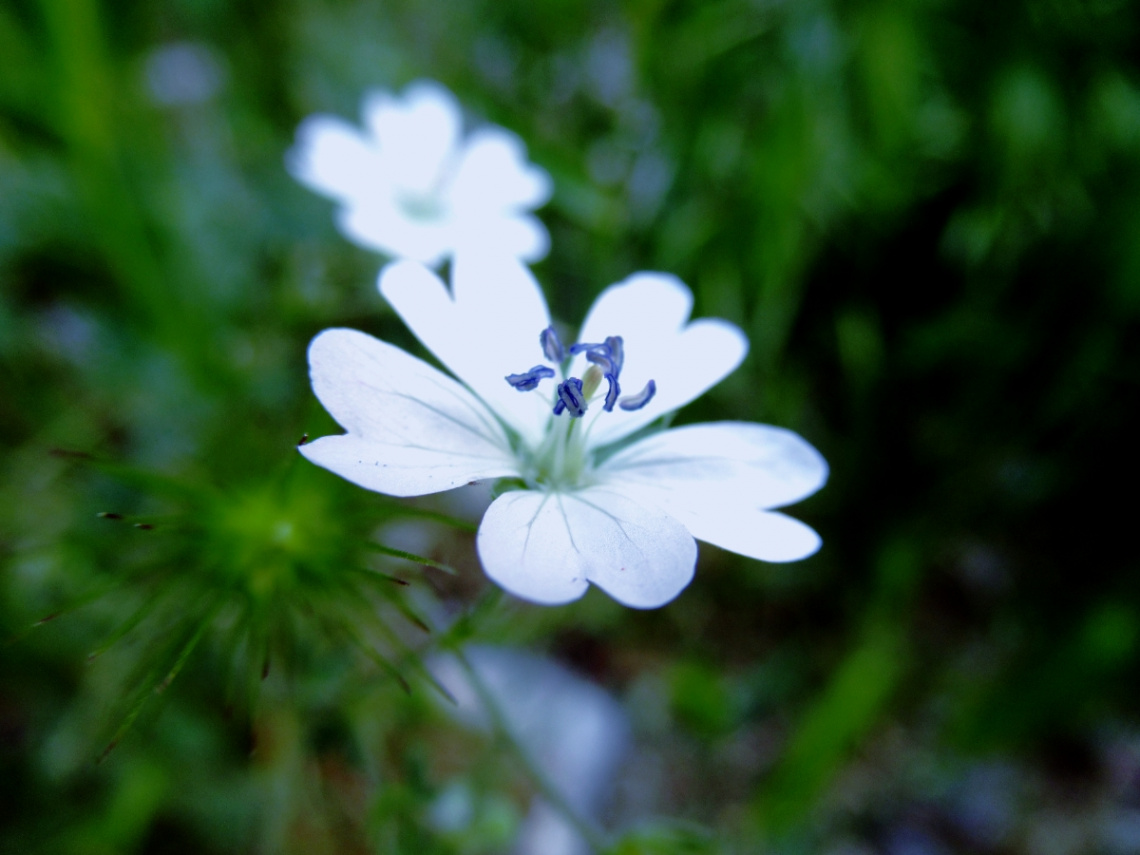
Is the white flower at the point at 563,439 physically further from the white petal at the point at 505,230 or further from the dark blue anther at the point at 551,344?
the white petal at the point at 505,230

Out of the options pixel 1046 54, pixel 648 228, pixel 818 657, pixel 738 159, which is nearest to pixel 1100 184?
pixel 1046 54

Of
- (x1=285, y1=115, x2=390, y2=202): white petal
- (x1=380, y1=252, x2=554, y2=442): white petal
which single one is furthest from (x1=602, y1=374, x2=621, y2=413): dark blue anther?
(x1=285, y1=115, x2=390, y2=202): white petal

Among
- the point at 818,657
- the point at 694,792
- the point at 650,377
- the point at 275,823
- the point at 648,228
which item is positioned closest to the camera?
the point at 650,377

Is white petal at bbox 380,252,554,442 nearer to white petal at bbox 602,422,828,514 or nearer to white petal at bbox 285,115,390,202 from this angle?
white petal at bbox 602,422,828,514

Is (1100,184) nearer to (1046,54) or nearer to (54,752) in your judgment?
(1046,54)

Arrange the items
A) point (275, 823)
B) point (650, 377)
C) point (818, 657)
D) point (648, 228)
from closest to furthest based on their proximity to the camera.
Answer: point (650, 377) < point (275, 823) < point (818, 657) < point (648, 228)

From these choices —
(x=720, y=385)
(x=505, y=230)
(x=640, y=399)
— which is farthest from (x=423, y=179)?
(x=640, y=399)
